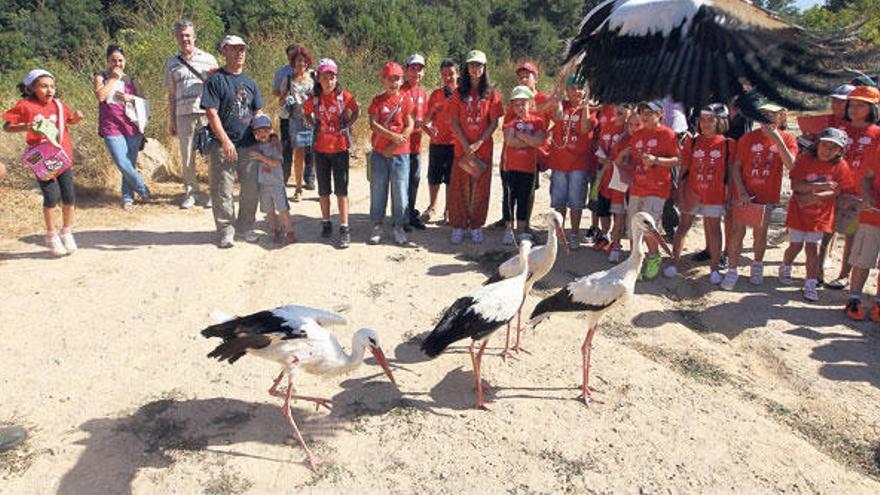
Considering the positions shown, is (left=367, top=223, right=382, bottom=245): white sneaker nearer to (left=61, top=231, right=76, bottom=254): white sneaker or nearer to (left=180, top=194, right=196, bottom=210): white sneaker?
(left=180, top=194, right=196, bottom=210): white sneaker

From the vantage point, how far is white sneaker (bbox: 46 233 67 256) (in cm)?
636

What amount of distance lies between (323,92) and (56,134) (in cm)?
269

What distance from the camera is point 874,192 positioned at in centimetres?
542

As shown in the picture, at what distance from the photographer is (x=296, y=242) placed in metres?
7.13

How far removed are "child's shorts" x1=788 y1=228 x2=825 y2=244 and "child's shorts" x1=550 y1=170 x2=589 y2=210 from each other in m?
2.09

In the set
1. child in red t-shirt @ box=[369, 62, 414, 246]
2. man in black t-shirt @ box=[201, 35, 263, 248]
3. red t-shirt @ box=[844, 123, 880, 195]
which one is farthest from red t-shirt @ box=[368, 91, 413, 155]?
red t-shirt @ box=[844, 123, 880, 195]

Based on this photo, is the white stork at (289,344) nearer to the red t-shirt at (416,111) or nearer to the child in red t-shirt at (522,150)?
the child in red t-shirt at (522,150)

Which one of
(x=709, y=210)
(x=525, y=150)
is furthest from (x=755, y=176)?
(x=525, y=150)

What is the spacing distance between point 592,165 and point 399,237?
2.31 metres

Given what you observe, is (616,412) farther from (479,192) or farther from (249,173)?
(249,173)

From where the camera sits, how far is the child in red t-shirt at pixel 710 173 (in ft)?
19.8

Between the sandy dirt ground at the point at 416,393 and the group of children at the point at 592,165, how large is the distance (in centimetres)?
58

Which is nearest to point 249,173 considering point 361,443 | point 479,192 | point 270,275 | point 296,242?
point 296,242

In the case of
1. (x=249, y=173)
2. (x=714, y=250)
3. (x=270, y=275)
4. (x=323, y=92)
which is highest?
(x=323, y=92)
